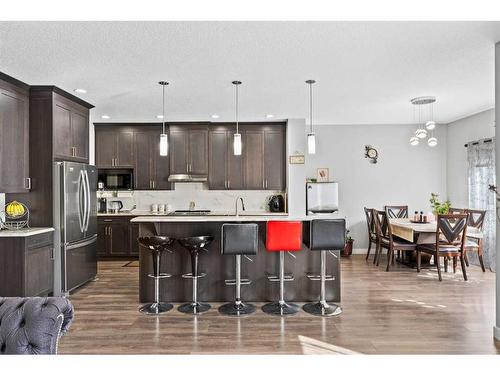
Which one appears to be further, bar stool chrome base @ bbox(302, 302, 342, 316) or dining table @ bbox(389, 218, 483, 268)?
dining table @ bbox(389, 218, 483, 268)

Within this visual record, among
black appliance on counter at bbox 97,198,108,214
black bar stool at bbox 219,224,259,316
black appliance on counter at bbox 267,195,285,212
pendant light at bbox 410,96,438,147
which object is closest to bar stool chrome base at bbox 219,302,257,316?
black bar stool at bbox 219,224,259,316

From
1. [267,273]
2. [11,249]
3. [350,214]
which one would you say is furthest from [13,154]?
[350,214]

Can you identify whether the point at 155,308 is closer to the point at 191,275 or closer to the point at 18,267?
the point at 191,275

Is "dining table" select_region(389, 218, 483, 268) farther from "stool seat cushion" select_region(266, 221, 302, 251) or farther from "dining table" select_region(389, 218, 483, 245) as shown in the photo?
"stool seat cushion" select_region(266, 221, 302, 251)

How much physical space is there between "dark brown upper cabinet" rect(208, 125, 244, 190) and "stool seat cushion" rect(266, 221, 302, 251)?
3066 mm

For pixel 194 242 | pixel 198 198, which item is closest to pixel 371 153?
pixel 198 198

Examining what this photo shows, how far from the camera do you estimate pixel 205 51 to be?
10.6 feet

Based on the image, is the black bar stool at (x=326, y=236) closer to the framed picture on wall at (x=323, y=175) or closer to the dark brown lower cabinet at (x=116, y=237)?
the framed picture on wall at (x=323, y=175)

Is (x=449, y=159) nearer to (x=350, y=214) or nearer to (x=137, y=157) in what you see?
(x=350, y=214)

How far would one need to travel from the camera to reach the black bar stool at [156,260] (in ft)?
12.3

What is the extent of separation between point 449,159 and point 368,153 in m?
1.58

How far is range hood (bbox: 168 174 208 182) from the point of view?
21.6ft

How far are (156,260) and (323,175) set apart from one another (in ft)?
14.2

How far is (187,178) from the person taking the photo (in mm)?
6582
